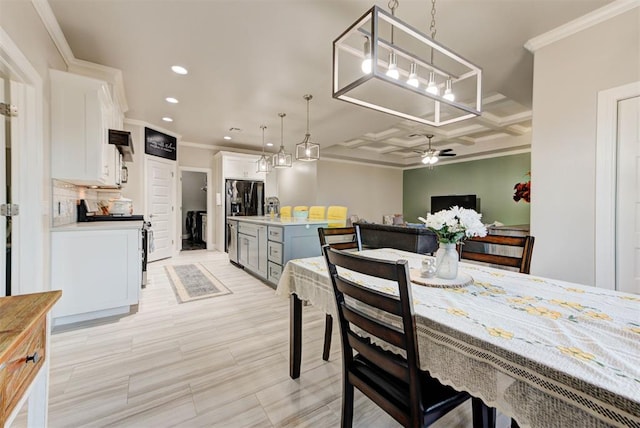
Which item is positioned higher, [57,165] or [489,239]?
[57,165]

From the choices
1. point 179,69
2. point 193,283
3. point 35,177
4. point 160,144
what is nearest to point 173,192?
point 160,144

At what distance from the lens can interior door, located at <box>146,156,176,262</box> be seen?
5243 millimetres

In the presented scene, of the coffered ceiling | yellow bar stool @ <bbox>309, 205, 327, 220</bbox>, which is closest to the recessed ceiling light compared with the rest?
the coffered ceiling

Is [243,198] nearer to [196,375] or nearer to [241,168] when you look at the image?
[241,168]

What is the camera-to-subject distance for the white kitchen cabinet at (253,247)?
12.5 feet

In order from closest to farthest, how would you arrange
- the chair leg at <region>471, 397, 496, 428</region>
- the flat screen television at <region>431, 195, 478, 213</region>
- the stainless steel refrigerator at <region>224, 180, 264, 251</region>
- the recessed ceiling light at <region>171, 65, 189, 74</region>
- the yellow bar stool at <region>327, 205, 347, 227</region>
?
the chair leg at <region>471, 397, 496, 428</region> < the recessed ceiling light at <region>171, 65, 189, 74</region> < the yellow bar stool at <region>327, 205, 347, 227</region> < the stainless steel refrigerator at <region>224, 180, 264, 251</region> < the flat screen television at <region>431, 195, 478, 213</region>

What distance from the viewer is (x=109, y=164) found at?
3.10m

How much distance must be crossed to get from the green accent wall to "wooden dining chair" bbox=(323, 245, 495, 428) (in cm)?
712

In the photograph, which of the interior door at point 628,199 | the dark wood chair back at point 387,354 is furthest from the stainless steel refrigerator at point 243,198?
the interior door at point 628,199

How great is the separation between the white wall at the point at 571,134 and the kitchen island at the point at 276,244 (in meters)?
2.37

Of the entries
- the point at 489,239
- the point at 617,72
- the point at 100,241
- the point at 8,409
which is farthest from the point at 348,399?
the point at 617,72

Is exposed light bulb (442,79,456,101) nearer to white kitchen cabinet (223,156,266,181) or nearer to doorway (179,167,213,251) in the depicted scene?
white kitchen cabinet (223,156,266,181)

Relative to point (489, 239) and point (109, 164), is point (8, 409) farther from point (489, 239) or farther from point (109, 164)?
point (109, 164)

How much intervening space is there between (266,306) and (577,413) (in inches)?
108
